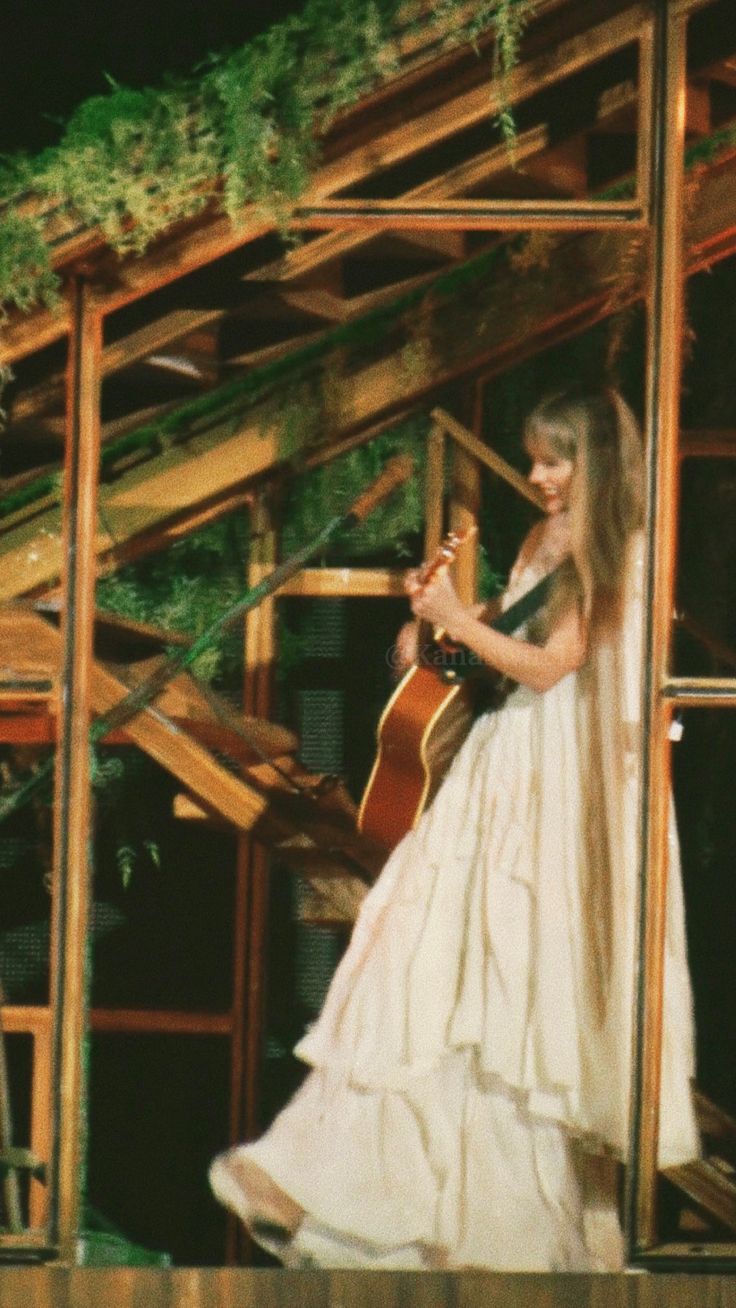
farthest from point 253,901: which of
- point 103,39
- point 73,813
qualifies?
point 103,39

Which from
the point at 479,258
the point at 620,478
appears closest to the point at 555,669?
the point at 620,478

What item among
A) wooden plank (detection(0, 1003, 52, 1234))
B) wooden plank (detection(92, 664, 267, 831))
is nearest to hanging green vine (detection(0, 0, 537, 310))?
wooden plank (detection(92, 664, 267, 831))

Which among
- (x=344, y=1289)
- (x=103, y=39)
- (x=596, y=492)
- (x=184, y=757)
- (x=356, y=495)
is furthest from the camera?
(x=356, y=495)

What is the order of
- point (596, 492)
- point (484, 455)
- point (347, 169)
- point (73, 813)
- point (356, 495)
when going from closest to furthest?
point (73, 813), point (596, 492), point (347, 169), point (484, 455), point (356, 495)

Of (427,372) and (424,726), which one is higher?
(427,372)

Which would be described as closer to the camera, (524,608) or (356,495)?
(524,608)

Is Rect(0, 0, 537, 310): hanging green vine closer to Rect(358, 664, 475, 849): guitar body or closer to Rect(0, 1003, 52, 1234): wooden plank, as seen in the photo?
Rect(358, 664, 475, 849): guitar body

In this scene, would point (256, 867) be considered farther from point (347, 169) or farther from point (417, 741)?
point (347, 169)

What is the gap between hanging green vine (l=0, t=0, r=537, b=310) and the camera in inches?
242

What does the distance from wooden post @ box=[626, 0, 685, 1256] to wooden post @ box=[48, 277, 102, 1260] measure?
4.52ft

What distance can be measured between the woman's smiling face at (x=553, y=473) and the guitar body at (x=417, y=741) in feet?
1.82

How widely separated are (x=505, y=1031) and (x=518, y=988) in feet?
0.37

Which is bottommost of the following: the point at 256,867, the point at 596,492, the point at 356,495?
the point at 256,867

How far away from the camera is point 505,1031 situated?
618cm
